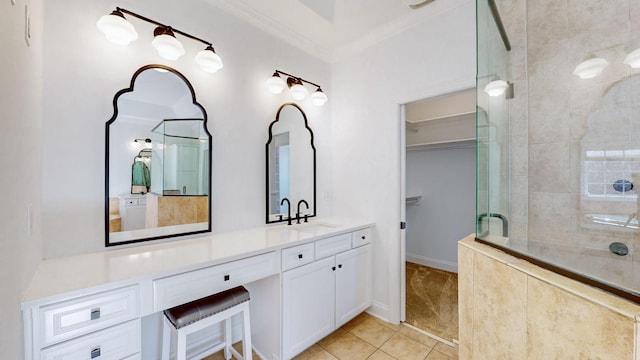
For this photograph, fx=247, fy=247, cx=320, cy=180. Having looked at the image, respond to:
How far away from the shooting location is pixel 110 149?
1.50 meters

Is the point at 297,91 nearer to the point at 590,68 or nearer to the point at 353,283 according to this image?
the point at 353,283

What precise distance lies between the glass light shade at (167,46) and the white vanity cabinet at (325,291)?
161cm

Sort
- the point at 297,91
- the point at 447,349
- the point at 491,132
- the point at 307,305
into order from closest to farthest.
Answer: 1. the point at 491,132
2. the point at 307,305
3. the point at 447,349
4. the point at 297,91

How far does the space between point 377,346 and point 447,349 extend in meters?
0.55

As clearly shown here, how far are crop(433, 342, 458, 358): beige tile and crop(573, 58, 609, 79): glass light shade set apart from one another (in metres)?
2.10

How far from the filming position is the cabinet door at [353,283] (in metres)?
2.13

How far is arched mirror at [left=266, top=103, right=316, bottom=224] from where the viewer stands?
231cm

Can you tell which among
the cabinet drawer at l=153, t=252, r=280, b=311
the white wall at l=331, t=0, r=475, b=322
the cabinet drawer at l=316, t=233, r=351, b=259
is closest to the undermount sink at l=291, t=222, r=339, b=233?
the cabinet drawer at l=316, t=233, r=351, b=259

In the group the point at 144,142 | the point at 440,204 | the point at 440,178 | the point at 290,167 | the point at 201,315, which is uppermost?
the point at 144,142

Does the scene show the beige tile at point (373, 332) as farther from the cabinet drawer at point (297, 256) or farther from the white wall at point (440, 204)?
the white wall at point (440, 204)

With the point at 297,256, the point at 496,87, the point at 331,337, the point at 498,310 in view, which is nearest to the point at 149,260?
the point at 297,256

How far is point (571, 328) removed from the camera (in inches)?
28.3

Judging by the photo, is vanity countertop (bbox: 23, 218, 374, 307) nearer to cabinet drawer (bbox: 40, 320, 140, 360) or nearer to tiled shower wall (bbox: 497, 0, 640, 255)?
cabinet drawer (bbox: 40, 320, 140, 360)

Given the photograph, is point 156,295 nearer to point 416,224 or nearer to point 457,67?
point 457,67
